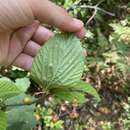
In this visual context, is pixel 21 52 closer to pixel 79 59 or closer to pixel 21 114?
pixel 21 114

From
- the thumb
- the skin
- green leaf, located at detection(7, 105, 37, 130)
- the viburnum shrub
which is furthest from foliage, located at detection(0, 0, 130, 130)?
the viburnum shrub

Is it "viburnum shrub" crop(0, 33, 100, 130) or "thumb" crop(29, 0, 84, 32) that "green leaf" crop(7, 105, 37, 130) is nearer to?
"viburnum shrub" crop(0, 33, 100, 130)

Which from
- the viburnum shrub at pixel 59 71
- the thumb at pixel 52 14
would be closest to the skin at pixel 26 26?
the thumb at pixel 52 14

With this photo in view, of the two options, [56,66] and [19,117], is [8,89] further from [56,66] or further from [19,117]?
[19,117]

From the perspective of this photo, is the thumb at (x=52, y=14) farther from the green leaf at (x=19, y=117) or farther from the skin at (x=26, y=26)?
the green leaf at (x=19, y=117)

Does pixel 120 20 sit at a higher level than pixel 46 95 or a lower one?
lower

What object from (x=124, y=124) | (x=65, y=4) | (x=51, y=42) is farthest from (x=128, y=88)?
(x=51, y=42)

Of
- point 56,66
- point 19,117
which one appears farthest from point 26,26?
point 56,66
